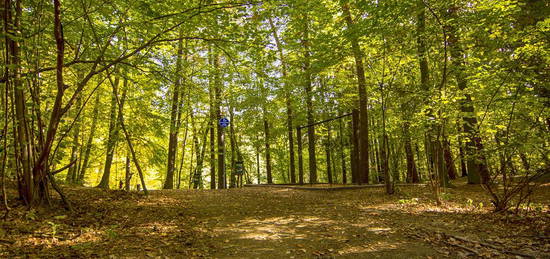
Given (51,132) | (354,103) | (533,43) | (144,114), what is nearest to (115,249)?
(51,132)

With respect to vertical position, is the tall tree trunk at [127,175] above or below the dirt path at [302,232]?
above

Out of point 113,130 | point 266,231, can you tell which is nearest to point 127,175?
point 113,130

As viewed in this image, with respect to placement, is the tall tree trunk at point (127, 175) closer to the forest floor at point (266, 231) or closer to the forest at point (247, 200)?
the forest at point (247, 200)

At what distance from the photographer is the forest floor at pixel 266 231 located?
3688 millimetres

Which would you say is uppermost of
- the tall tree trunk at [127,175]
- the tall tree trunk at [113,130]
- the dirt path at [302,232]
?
the tall tree trunk at [113,130]

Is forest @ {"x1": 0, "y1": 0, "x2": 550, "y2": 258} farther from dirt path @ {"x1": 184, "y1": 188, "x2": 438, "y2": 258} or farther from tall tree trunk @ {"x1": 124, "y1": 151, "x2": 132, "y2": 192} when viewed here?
tall tree trunk @ {"x1": 124, "y1": 151, "x2": 132, "y2": 192}

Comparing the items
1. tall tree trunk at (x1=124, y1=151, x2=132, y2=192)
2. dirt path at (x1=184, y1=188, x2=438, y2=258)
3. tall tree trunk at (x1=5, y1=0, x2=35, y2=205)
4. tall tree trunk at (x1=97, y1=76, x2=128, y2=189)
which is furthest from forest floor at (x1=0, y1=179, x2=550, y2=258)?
tall tree trunk at (x1=97, y1=76, x2=128, y2=189)

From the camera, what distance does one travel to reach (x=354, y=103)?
1290 cm

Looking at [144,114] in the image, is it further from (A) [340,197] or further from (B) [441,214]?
(B) [441,214]

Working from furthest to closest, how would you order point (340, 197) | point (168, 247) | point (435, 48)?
point (340, 197) → point (435, 48) → point (168, 247)

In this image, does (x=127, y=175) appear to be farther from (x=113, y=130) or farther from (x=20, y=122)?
(x=20, y=122)

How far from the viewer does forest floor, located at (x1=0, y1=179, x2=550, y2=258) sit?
12.1 ft

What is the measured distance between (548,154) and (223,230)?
6.19 m

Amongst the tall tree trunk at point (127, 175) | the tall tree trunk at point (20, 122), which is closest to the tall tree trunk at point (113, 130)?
the tall tree trunk at point (127, 175)
